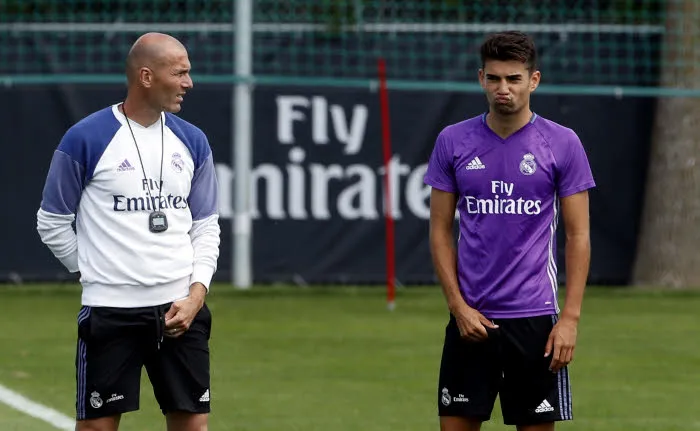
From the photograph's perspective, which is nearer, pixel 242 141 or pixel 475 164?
pixel 475 164

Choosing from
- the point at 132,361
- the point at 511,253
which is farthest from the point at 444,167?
the point at 132,361

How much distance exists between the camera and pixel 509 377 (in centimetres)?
633

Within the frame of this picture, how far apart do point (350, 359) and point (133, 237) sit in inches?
200

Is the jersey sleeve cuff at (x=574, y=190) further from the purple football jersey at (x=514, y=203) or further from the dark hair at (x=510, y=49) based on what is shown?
the dark hair at (x=510, y=49)

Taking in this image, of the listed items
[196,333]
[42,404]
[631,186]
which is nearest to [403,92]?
[631,186]

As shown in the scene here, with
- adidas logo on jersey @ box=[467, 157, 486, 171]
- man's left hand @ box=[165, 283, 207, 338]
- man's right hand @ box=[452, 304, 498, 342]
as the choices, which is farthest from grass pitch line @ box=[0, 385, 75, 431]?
adidas logo on jersey @ box=[467, 157, 486, 171]

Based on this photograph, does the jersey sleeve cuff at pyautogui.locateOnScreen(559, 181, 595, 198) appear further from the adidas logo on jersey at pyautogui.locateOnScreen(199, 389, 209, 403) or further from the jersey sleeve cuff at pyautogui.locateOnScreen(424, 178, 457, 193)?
the adidas logo on jersey at pyautogui.locateOnScreen(199, 389, 209, 403)

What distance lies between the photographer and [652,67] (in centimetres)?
1719

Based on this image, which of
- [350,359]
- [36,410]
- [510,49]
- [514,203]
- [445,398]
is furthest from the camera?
[350,359]

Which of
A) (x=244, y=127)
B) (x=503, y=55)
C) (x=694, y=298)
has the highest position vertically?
(x=503, y=55)

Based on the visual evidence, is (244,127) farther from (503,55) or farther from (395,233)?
(503,55)

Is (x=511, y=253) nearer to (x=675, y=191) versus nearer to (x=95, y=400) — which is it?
(x=95, y=400)

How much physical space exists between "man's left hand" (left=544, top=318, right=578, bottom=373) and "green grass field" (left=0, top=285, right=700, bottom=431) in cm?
242

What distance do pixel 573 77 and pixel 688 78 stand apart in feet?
4.01
